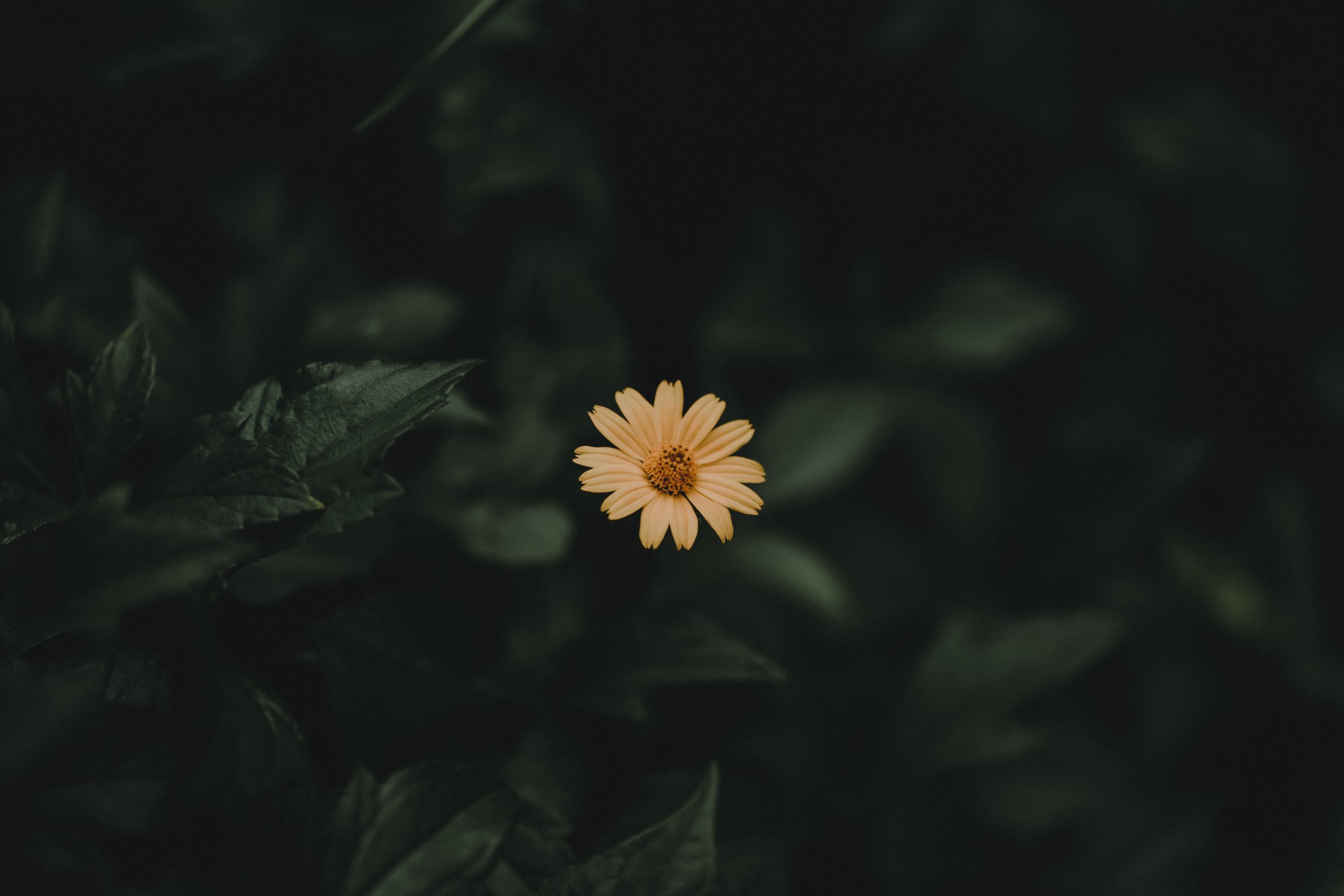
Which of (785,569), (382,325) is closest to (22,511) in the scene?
(382,325)

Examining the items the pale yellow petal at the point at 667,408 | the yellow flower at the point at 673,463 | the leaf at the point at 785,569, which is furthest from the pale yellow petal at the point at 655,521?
the leaf at the point at 785,569

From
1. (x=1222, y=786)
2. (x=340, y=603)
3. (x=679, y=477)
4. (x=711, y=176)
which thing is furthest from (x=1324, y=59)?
(x=340, y=603)

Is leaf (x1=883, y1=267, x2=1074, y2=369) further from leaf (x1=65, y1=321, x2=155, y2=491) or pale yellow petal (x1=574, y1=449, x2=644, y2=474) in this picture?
leaf (x1=65, y1=321, x2=155, y2=491)

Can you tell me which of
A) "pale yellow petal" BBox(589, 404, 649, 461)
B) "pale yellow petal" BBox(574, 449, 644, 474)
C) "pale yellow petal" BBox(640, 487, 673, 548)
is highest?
"pale yellow petal" BBox(589, 404, 649, 461)

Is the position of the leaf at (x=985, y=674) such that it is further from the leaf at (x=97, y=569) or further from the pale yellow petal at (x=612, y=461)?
the leaf at (x=97, y=569)

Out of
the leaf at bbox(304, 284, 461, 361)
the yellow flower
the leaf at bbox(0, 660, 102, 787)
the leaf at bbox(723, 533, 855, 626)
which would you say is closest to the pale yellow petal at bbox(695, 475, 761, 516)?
the yellow flower

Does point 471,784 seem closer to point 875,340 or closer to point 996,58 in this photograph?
point 875,340
